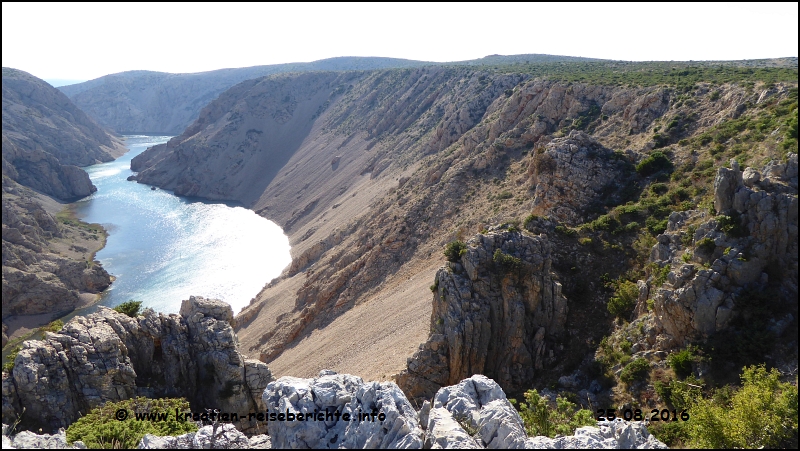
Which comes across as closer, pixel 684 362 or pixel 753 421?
pixel 753 421

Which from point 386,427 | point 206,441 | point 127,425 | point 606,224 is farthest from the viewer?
point 606,224

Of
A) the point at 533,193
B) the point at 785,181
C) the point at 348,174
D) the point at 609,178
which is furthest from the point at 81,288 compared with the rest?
the point at 785,181

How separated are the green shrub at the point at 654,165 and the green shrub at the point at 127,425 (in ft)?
112

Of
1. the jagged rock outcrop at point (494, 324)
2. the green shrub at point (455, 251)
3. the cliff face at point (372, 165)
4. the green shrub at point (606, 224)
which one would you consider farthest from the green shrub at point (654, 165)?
the green shrub at point (455, 251)

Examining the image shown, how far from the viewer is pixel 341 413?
48.0ft

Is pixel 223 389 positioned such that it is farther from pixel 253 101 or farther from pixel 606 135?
pixel 253 101

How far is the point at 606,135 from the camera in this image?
46.6 metres

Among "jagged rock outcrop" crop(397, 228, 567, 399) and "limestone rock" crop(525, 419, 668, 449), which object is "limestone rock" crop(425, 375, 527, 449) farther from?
"jagged rock outcrop" crop(397, 228, 567, 399)

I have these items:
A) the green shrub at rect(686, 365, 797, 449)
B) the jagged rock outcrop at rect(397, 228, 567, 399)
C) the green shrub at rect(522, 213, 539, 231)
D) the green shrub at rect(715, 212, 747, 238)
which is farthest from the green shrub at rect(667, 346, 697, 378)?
the green shrub at rect(522, 213, 539, 231)

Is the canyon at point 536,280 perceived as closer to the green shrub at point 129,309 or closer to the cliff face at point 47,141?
the green shrub at point 129,309

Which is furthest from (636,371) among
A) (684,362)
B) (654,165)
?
(654,165)

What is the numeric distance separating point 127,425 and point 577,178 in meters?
32.9

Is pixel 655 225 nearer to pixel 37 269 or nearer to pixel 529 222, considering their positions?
pixel 529 222

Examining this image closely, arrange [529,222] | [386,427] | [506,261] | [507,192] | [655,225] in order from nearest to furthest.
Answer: [386,427]
[506,261]
[655,225]
[529,222]
[507,192]
